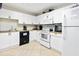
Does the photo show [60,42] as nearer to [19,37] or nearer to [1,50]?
[19,37]

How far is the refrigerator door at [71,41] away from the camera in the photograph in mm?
1845

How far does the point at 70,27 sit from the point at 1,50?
8.77ft

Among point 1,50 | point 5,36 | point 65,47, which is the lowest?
point 1,50

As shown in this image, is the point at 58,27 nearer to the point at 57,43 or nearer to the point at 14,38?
the point at 57,43

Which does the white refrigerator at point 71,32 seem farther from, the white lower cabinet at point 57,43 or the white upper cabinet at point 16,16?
the white upper cabinet at point 16,16

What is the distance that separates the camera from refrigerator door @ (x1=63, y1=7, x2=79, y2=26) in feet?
6.00

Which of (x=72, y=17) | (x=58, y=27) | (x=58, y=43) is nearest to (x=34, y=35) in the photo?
(x=58, y=27)

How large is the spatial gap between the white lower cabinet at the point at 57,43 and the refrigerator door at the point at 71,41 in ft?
1.90

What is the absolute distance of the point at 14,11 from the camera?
12.6 feet

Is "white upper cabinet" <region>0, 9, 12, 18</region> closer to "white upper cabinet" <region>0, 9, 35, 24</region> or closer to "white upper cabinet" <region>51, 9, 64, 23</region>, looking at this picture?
"white upper cabinet" <region>0, 9, 35, 24</region>

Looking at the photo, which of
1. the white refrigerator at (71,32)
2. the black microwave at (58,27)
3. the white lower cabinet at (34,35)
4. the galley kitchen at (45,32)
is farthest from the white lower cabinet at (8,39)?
the white refrigerator at (71,32)

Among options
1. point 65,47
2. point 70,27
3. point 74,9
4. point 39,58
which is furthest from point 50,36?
point 39,58

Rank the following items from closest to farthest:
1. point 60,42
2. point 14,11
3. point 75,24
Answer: point 75,24 < point 60,42 < point 14,11

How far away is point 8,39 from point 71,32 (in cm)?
250
